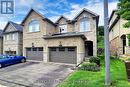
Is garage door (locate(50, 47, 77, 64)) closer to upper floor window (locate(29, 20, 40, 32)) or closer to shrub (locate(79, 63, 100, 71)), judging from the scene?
shrub (locate(79, 63, 100, 71))

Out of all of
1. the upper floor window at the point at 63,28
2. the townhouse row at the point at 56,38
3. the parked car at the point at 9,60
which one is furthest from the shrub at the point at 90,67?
the parked car at the point at 9,60

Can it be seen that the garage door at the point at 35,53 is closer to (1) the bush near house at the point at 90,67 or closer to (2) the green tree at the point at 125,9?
(1) the bush near house at the point at 90,67

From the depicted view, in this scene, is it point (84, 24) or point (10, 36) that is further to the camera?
point (10, 36)

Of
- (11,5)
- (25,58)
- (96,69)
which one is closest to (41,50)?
(25,58)

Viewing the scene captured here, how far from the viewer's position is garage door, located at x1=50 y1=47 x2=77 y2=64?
21766 millimetres

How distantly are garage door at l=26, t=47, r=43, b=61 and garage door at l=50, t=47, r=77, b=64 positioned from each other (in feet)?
7.48

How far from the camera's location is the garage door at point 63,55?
21766mm

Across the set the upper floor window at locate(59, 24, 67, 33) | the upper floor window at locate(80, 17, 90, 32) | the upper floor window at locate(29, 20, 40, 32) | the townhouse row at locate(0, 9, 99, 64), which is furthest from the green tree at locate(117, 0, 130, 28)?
the upper floor window at locate(29, 20, 40, 32)

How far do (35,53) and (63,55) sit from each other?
605 centimetres

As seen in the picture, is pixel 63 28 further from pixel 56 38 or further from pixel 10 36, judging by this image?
pixel 10 36

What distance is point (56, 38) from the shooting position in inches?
917

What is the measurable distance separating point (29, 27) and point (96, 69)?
51.6 feet

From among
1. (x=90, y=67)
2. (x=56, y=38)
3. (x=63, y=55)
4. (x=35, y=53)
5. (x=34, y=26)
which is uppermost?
(x=34, y=26)

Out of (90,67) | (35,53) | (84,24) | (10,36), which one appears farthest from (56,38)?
(10,36)
